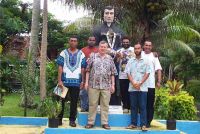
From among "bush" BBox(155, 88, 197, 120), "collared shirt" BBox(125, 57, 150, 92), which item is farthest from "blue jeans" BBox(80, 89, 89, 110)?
"bush" BBox(155, 88, 197, 120)

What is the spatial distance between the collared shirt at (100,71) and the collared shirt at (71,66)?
7.1 inches

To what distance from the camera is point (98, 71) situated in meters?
7.84

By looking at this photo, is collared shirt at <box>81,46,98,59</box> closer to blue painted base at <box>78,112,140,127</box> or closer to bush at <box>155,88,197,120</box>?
blue painted base at <box>78,112,140,127</box>

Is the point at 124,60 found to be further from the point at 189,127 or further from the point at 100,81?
the point at 189,127

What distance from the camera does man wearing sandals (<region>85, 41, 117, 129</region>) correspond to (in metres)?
7.81

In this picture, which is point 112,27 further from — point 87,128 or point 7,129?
point 7,129

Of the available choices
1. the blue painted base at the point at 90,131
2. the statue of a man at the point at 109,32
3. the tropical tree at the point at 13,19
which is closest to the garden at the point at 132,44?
the blue painted base at the point at 90,131

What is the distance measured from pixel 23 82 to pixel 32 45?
94.0 inches

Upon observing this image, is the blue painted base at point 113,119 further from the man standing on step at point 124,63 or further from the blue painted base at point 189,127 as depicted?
the blue painted base at point 189,127

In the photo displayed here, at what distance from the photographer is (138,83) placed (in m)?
7.76

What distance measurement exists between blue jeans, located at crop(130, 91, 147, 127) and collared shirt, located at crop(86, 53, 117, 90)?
1.59ft

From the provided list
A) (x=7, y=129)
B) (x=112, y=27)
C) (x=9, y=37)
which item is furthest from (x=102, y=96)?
(x=9, y=37)

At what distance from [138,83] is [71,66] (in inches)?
48.5

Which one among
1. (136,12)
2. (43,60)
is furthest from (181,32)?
(43,60)
